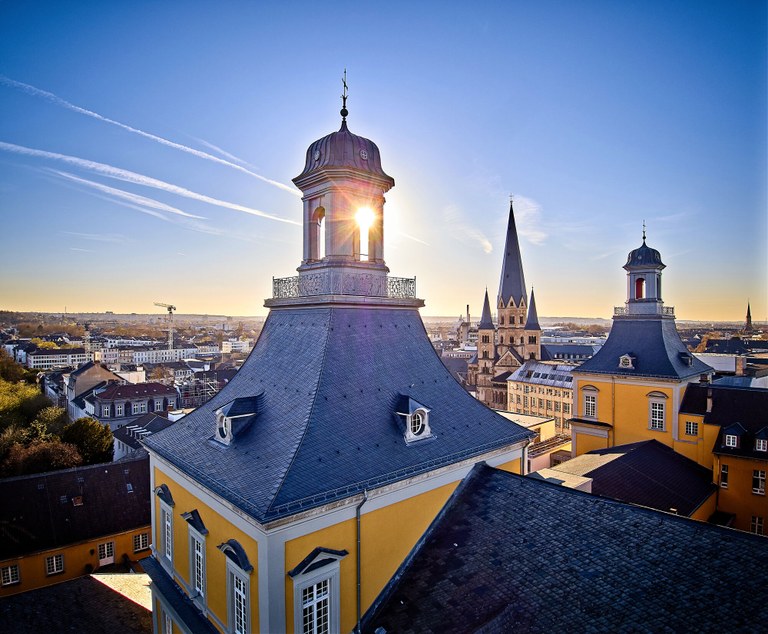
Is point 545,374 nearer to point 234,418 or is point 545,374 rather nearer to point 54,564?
point 54,564

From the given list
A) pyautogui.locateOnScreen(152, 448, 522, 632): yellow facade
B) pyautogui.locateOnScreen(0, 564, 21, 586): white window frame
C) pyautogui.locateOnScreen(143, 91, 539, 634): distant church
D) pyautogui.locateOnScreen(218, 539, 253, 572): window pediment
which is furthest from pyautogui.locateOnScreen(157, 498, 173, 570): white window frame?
pyautogui.locateOnScreen(0, 564, 21, 586): white window frame

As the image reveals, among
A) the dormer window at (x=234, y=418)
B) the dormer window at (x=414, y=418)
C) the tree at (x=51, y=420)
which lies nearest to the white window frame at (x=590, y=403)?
the dormer window at (x=414, y=418)

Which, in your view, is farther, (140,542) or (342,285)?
(140,542)

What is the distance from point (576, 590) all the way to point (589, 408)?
961 inches

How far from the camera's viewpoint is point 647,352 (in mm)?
27828

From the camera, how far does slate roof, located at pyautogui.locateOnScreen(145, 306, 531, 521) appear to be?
28.4 feet

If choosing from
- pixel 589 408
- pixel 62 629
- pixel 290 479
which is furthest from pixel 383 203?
pixel 589 408

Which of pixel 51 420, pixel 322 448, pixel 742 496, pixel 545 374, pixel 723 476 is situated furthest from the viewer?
pixel 545 374

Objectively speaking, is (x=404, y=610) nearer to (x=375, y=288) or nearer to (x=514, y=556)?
(x=514, y=556)

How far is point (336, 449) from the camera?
921 cm

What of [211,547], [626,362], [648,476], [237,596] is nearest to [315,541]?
[237,596]

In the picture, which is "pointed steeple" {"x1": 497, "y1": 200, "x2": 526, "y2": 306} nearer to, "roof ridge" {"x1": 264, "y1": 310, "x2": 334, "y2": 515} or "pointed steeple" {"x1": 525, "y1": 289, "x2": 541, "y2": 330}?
"pointed steeple" {"x1": 525, "y1": 289, "x2": 541, "y2": 330}

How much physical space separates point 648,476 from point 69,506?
29436 mm

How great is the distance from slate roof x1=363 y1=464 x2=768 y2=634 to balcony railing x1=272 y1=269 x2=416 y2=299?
5.67 metres
